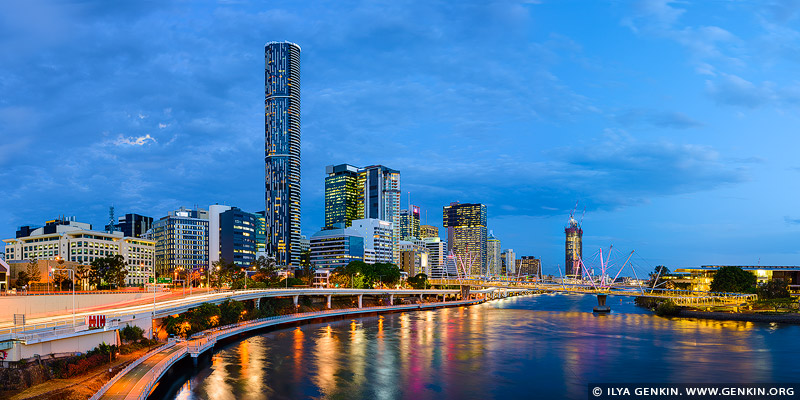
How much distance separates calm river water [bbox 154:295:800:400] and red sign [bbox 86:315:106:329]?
9.10 meters

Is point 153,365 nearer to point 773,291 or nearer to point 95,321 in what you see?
point 95,321

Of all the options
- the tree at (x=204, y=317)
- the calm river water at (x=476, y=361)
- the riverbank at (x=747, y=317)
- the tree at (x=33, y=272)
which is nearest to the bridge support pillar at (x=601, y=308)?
the riverbank at (x=747, y=317)

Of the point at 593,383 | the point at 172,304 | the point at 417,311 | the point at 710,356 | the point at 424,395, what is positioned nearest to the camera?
the point at 424,395

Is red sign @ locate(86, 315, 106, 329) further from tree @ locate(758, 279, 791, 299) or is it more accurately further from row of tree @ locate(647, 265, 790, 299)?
tree @ locate(758, 279, 791, 299)

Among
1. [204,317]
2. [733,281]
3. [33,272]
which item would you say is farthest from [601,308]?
[33,272]

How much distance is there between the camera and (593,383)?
68625mm

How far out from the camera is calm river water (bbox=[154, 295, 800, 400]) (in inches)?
2527

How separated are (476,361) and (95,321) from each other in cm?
4792

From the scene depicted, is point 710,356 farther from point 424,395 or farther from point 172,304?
point 172,304

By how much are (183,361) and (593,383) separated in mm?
48986

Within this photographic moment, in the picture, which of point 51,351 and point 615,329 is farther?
point 615,329

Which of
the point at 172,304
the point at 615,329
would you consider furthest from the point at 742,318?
the point at 172,304

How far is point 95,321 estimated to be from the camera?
61.3 m

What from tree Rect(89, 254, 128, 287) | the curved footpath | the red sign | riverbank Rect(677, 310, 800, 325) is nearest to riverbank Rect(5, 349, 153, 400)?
the curved footpath
